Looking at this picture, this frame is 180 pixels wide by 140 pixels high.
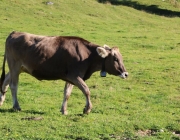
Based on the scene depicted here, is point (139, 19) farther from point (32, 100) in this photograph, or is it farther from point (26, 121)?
point (26, 121)

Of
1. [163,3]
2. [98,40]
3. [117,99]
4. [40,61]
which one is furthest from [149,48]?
[163,3]

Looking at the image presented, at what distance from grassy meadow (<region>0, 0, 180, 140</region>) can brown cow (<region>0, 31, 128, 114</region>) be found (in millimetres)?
967

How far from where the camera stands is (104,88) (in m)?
15.4

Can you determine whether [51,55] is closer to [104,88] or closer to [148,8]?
[104,88]

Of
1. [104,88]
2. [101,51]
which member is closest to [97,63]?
[101,51]

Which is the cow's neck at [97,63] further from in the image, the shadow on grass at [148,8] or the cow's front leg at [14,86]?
the shadow on grass at [148,8]

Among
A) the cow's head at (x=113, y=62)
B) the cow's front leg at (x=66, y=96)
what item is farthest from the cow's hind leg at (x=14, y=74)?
the cow's head at (x=113, y=62)

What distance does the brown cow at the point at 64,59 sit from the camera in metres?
10.3

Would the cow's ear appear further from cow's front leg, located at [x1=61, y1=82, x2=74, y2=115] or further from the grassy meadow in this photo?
the grassy meadow

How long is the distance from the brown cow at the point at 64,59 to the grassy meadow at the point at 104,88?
3.17 feet

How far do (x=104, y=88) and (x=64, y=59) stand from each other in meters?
5.29

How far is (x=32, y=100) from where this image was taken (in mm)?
12516

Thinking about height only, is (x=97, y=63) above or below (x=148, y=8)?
above

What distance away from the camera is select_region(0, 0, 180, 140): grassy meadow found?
30.3 feet
